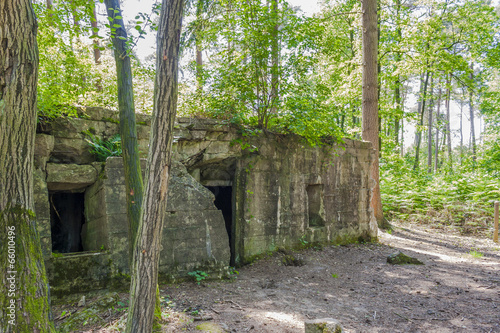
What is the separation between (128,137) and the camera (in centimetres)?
363

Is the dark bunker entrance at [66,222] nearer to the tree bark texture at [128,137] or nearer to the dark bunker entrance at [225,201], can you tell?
the dark bunker entrance at [225,201]

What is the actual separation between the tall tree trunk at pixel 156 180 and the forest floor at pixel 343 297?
92 cm

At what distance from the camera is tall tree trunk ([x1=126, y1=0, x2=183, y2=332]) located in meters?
2.53

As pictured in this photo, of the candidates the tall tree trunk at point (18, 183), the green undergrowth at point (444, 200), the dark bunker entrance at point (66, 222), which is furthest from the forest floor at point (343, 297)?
the green undergrowth at point (444, 200)

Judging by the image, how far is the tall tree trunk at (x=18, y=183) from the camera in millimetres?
2348

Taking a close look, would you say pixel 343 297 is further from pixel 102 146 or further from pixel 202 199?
pixel 102 146

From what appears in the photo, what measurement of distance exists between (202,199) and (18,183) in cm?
304

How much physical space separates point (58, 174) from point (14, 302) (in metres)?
2.64

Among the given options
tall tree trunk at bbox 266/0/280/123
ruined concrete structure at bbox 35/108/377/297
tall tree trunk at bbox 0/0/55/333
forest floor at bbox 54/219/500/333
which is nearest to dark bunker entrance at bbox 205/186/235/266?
ruined concrete structure at bbox 35/108/377/297

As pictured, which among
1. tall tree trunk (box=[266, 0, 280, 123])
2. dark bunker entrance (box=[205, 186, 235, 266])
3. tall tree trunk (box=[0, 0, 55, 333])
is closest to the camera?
tall tree trunk (box=[0, 0, 55, 333])

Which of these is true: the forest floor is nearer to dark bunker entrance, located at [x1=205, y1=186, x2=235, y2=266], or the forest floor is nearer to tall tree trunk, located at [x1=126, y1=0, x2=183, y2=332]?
tall tree trunk, located at [x1=126, y1=0, x2=183, y2=332]

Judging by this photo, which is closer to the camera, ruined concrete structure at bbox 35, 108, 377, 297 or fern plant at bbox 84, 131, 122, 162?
ruined concrete structure at bbox 35, 108, 377, 297

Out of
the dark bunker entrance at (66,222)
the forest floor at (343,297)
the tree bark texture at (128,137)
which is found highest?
the tree bark texture at (128,137)

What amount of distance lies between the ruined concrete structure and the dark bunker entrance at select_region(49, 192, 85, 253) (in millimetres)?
17
